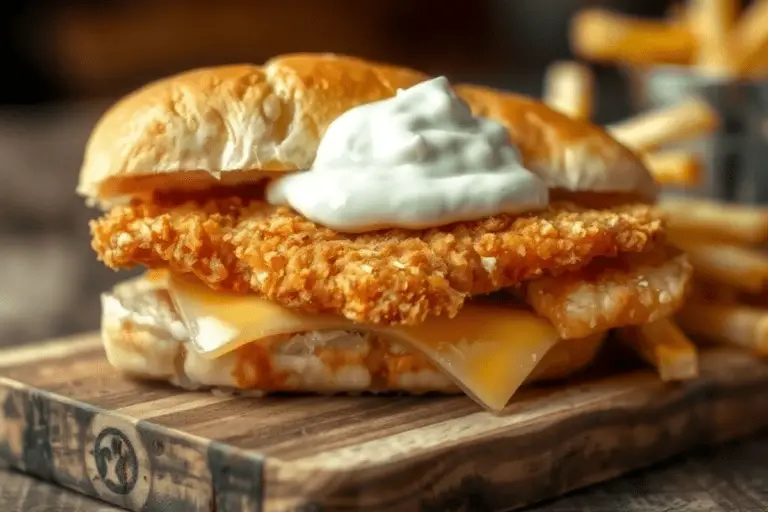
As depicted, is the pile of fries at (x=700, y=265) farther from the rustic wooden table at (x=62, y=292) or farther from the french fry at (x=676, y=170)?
the rustic wooden table at (x=62, y=292)

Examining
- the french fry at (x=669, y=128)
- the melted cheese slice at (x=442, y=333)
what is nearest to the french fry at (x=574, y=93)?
the french fry at (x=669, y=128)

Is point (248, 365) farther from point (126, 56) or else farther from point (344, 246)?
point (126, 56)

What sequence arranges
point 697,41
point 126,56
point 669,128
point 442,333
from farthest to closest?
point 126,56 → point 697,41 → point 669,128 → point 442,333

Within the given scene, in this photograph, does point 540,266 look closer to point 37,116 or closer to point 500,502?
point 500,502

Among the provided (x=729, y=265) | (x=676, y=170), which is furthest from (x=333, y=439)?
(x=676, y=170)

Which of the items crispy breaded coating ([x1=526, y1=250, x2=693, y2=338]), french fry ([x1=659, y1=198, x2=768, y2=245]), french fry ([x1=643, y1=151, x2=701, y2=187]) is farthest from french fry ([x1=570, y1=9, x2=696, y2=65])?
crispy breaded coating ([x1=526, y1=250, x2=693, y2=338])

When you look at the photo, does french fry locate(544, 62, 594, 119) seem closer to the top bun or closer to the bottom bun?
the top bun

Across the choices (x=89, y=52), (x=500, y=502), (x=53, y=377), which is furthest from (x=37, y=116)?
(x=500, y=502)
